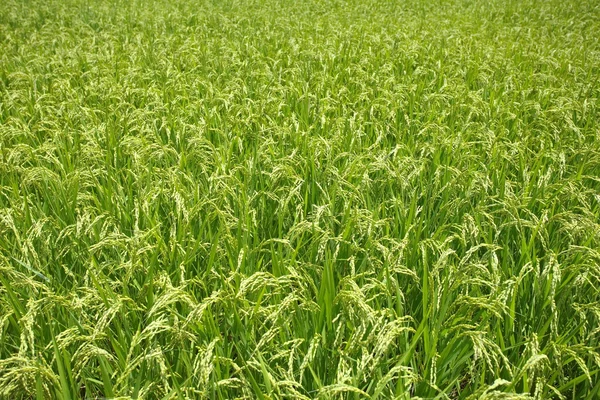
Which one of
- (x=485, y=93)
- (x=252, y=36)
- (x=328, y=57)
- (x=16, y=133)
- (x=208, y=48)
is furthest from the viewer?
(x=252, y=36)

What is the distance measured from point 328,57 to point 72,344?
5.35 metres

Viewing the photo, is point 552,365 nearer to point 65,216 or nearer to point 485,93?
point 65,216

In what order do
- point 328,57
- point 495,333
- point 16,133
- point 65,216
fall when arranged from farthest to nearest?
point 328,57 < point 16,133 < point 65,216 < point 495,333

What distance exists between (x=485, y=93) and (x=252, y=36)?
4.25 metres

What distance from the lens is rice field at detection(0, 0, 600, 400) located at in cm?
176

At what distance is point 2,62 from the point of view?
598 centimetres

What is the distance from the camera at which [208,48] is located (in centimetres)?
706

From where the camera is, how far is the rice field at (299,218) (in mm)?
1764

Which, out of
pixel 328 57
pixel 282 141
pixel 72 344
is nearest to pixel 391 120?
pixel 282 141

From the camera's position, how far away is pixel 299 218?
2.82 meters

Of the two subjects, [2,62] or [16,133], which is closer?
[16,133]

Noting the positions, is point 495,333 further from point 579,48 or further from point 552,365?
point 579,48

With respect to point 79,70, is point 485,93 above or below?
above

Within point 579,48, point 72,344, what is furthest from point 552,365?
point 579,48
